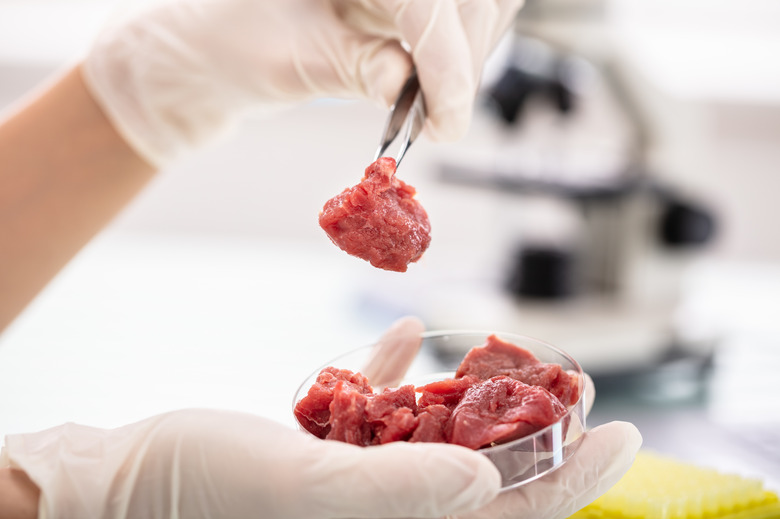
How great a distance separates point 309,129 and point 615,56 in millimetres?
2919

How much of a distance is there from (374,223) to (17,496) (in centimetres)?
76

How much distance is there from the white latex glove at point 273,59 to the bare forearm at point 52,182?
0.23ft

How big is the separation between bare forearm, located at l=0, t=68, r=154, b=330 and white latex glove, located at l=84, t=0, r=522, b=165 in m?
0.07

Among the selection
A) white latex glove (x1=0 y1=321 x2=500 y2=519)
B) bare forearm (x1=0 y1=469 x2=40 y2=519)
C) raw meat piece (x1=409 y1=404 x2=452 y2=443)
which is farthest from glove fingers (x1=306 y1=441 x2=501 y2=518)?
bare forearm (x1=0 y1=469 x2=40 y2=519)

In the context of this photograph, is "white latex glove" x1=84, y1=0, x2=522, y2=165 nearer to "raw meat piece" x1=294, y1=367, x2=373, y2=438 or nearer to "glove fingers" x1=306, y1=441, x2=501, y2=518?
"raw meat piece" x1=294, y1=367, x2=373, y2=438

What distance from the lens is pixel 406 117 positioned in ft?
4.97

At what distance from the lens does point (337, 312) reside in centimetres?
352

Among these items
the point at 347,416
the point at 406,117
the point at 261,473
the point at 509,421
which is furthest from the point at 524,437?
the point at 406,117

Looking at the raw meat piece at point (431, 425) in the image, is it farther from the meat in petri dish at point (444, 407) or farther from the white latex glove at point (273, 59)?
the white latex glove at point (273, 59)

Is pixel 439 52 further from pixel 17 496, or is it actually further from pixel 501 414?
pixel 17 496

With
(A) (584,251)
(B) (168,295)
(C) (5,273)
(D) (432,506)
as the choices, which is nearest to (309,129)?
(B) (168,295)

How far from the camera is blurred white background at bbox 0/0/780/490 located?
106 inches

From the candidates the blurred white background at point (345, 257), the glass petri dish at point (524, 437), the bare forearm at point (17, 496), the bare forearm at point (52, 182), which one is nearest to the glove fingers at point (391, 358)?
the glass petri dish at point (524, 437)

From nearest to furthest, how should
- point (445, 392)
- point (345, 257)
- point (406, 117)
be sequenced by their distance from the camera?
point (445, 392)
point (406, 117)
point (345, 257)
